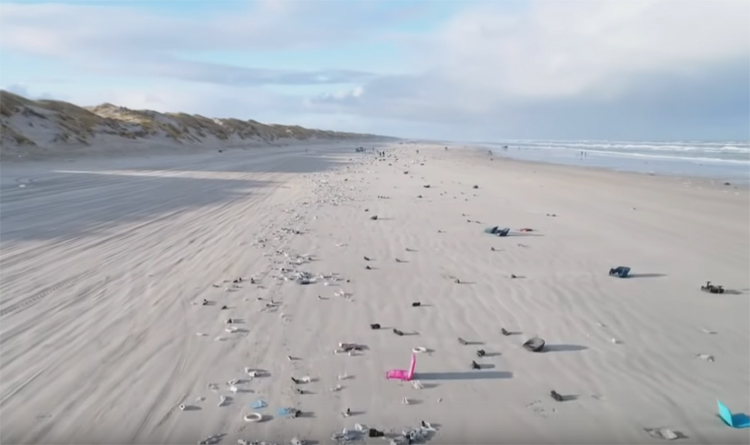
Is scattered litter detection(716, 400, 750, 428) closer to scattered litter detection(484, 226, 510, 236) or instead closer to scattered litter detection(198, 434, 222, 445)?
scattered litter detection(198, 434, 222, 445)

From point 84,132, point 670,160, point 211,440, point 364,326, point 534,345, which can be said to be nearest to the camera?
point 211,440

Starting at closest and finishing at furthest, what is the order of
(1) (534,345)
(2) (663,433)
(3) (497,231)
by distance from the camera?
(2) (663,433)
(1) (534,345)
(3) (497,231)

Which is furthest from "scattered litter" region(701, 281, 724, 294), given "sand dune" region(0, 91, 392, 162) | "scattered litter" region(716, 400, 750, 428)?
"sand dune" region(0, 91, 392, 162)

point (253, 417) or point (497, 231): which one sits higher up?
point (497, 231)

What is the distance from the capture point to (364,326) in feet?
17.1

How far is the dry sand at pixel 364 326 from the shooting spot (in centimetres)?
361

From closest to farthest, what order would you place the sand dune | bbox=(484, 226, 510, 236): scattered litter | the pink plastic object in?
the pink plastic object < bbox=(484, 226, 510, 236): scattered litter < the sand dune

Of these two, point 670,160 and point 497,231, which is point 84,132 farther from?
point 670,160

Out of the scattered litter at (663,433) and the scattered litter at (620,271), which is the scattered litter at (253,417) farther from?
the scattered litter at (620,271)

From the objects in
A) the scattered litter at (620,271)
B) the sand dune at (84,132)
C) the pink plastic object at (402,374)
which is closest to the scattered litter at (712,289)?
the scattered litter at (620,271)

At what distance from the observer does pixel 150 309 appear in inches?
218

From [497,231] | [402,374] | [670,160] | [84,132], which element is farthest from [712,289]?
[670,160]

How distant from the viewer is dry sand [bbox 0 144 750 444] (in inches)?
142

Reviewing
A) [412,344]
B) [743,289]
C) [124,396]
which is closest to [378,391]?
[412,344]
